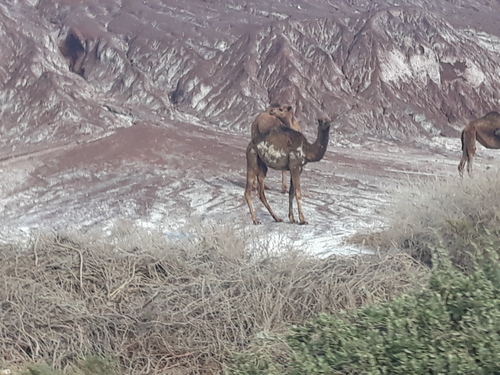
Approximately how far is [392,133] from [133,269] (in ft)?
66.8

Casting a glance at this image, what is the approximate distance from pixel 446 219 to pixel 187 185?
28.0 ft

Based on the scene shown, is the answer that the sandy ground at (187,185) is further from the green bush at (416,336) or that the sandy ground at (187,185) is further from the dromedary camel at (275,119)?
the green bush at (416,336)

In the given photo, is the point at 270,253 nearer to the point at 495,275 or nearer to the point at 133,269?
the point at 133,269

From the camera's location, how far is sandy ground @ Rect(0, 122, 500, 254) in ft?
35.3

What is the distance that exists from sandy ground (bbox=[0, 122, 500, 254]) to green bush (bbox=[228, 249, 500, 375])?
11.5 feet

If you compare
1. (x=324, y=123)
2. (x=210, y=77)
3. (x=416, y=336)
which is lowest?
(x=210, y=77)

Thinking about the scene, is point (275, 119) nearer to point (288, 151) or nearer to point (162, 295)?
point (288, 151)

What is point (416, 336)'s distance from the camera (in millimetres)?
4242

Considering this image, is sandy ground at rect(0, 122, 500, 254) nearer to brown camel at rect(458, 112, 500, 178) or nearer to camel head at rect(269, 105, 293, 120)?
brown camel at rect(458, 112, 500, 178)

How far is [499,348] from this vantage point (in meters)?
3.86

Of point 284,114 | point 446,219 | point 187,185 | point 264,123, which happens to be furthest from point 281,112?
point 446,219

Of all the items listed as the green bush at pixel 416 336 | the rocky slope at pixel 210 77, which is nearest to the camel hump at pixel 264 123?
the rocky slope at pixel 210 77

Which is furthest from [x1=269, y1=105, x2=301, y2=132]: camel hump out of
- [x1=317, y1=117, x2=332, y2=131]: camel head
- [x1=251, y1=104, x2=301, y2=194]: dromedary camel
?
[x1=317, y1=117, x2=332, y2=131]: camel head

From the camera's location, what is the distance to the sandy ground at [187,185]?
10.8 m
